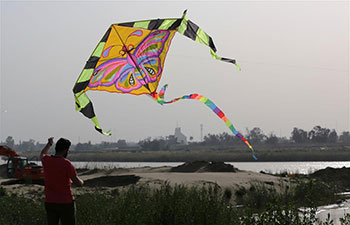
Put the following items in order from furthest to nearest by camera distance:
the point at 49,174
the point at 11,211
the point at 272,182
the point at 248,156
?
1. the point at 248,156
2. the point at 272,182
3. the point at 11,211
4. the point at 49,174

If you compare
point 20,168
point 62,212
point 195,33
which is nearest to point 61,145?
point 62,212

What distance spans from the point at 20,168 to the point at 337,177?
17500 millimetres

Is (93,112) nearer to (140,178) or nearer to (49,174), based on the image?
(49,174)

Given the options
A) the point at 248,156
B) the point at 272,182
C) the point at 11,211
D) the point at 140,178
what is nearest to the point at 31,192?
the point at 140,178

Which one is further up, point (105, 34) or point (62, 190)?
point (105, 34)

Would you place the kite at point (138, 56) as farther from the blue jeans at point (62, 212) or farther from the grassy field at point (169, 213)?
the blue jeans at point (62, 212)

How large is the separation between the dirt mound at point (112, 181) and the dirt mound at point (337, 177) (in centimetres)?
995

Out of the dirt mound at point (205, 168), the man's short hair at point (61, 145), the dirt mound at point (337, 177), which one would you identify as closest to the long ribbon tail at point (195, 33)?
the man's short hair at point (61, 145)

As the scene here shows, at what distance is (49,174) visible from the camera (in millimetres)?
8781

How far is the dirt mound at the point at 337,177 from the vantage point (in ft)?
101

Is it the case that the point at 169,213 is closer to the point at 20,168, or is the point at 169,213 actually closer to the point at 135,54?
the point at 135,54

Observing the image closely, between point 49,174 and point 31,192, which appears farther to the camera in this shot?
point 31,192

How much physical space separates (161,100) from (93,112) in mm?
1655

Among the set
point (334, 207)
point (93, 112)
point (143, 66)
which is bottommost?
point (334, 207)
